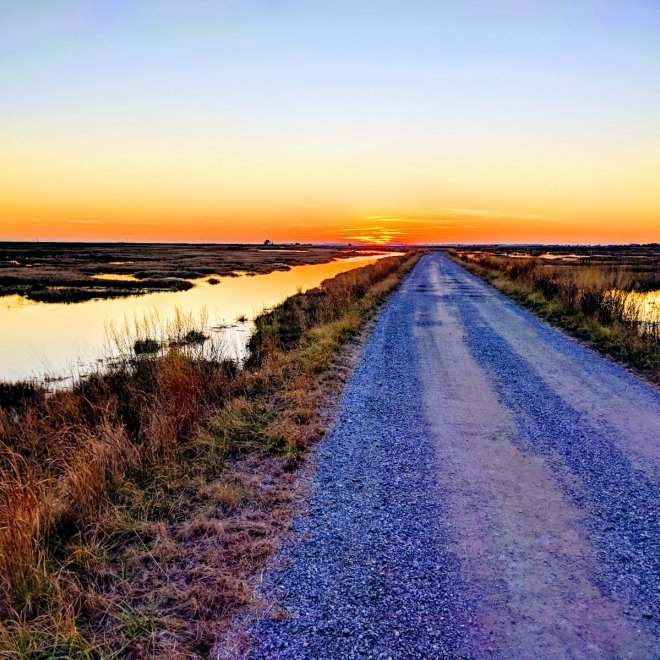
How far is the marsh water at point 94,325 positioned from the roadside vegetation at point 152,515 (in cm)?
547

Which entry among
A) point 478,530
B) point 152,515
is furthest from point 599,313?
point 152,515

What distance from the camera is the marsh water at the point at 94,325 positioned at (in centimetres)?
1544

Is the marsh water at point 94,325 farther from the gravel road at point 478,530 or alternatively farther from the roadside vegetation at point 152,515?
the gravel road at point 478,530

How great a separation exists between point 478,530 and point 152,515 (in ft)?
11.1

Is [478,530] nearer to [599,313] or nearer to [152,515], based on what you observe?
[152,515]

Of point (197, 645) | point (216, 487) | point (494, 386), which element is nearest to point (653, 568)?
point (197, 645)

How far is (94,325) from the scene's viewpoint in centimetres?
2272

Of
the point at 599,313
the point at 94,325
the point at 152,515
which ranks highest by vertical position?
the point at 599,313

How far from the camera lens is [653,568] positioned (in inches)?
159

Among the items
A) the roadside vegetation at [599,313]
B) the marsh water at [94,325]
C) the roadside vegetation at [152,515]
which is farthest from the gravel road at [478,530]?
the marsh water at [94,325]

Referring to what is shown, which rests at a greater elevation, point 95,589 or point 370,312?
point 370,312

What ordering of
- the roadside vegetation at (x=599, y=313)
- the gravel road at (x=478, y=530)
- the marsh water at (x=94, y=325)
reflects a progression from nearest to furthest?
the gravel road at (x=478, y=530) < the roadside vegetation at (x=599, y=313) < the marsh water at (x=94, y=325)

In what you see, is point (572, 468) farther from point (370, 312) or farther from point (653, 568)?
point (370, 312)

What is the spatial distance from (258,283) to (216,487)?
4180 centimetres
